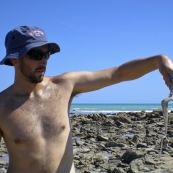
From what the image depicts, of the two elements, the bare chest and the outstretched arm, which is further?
the bare chest

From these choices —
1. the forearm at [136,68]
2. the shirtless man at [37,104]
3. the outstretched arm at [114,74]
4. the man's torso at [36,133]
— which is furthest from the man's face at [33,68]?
the forearm at [136,68]

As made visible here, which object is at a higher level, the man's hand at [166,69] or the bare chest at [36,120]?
the man's hand at [166,69]

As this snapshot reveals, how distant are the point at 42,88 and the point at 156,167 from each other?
4.02 meters

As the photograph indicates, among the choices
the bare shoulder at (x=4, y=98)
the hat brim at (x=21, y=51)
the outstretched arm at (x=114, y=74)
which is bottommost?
the bare shoulder at (x=4, y=98)

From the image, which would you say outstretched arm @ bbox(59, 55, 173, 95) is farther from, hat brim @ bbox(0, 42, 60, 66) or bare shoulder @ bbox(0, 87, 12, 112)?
bare shoulder @ bbox(0, 87, 12, 112)

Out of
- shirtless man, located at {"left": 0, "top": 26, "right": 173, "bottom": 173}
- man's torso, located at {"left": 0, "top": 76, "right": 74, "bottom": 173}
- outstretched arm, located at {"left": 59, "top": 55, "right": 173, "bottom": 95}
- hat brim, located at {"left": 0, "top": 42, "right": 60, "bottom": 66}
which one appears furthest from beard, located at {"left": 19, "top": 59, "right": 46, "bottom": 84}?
outstretched arm, located at {"left": 59, "top": 55, "right": 173, "bottom": 95}

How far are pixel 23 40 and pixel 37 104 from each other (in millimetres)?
664

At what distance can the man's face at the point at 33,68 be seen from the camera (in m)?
3.38

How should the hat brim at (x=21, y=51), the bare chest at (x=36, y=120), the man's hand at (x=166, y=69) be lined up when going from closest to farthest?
the man's hand at (x=166, y=69) → the hat brim at (x=21, y=51) → the bare chest at (x=36, y=120)

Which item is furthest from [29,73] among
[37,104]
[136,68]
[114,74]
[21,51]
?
[136,68]

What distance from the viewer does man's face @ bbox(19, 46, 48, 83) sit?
3380mm

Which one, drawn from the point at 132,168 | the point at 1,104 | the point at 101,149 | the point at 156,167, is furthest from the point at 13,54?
the point at 101,149

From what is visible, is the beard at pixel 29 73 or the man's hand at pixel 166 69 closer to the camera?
the man's hand at pixel 166 69

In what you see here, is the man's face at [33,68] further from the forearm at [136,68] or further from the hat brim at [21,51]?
the forearm at [136,68]
